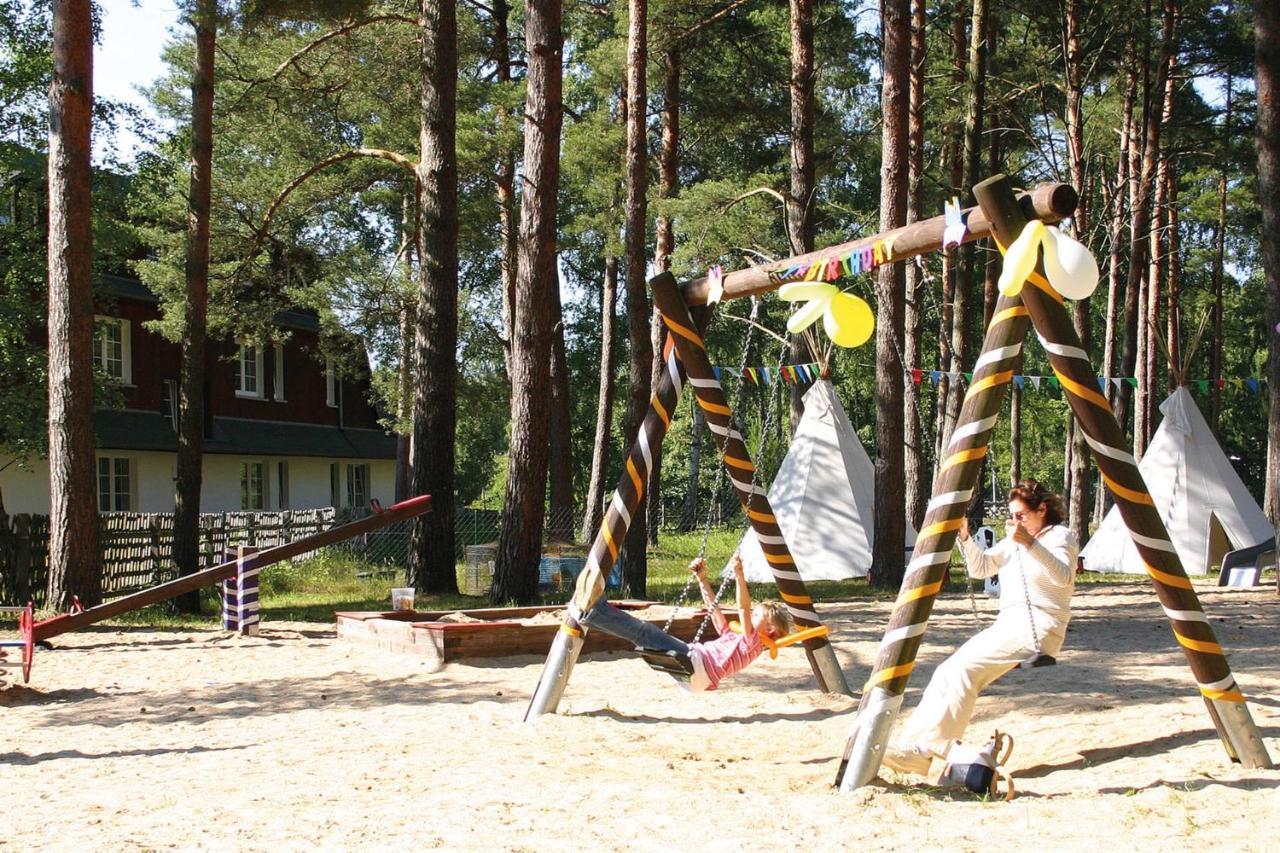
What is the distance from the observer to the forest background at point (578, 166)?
1391 cm

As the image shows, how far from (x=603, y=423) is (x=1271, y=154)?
485 inches

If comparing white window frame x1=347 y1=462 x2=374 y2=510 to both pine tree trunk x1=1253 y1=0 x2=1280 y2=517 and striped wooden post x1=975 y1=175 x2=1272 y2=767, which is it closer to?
pine tree trunk x1=1253 y1=0 x2=1280 y2=517

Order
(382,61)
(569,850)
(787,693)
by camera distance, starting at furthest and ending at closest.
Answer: (382,61) → (787,693) → (569,850)

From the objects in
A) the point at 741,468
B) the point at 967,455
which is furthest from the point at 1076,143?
the point at 967,455

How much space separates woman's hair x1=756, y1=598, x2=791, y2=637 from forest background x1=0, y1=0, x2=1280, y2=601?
10.3ft

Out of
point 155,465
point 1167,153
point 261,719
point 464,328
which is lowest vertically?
point 261,719

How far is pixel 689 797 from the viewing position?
194 inches

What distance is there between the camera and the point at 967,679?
5.09m

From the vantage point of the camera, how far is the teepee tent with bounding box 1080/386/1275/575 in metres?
16.9

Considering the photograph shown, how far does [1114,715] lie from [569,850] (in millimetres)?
3558

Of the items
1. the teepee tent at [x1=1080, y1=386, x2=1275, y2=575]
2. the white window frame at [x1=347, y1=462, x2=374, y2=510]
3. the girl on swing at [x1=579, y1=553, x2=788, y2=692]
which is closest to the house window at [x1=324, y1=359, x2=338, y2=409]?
the white window frame at [x1=347, y1=462, x2=374, y2=510]

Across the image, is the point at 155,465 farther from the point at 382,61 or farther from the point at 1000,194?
Result: the point at 1000,194

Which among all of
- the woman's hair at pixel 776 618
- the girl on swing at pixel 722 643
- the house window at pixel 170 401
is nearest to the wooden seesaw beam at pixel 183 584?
the girl on swing at pixel 722 643

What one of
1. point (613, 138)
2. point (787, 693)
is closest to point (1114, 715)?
point (787, 693)
